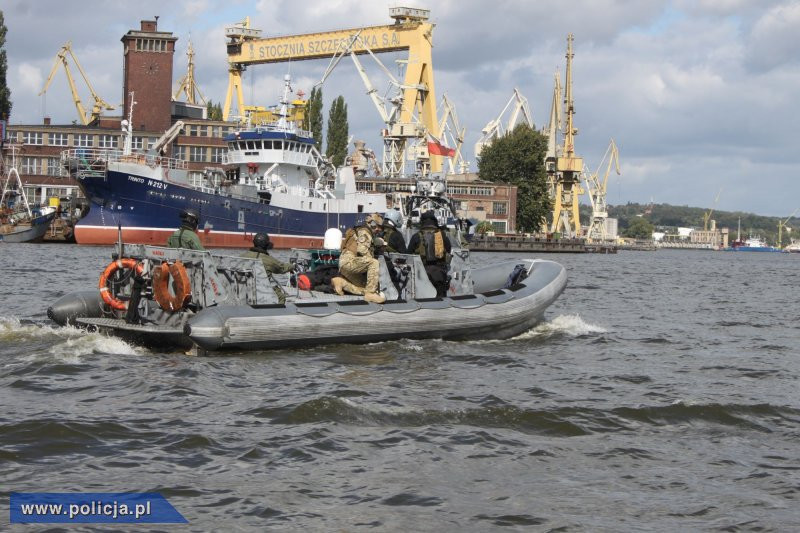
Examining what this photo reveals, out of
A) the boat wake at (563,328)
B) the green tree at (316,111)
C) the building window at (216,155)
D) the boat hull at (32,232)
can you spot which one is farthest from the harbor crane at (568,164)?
the boat wake at (563,328)

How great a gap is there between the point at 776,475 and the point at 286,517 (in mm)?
4417

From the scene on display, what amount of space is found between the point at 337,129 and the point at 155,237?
148ft

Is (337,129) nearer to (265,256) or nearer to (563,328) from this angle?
(563,328)

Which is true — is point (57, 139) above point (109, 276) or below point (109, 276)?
above

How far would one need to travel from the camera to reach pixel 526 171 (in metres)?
105

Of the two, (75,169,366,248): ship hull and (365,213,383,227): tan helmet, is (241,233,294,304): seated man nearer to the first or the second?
(365,213,383,227): tan helmet

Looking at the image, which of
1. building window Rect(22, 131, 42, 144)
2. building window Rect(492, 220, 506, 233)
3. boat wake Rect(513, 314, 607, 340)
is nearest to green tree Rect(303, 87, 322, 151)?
building window Rect(492, 220, 506, 233)

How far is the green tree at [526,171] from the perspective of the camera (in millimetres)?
103250

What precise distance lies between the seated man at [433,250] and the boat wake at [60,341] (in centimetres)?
495

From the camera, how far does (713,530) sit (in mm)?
7043

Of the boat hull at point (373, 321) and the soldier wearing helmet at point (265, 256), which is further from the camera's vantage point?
the soldier wearing helmet at point (265, 256)

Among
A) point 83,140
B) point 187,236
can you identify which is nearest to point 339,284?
point 187,236

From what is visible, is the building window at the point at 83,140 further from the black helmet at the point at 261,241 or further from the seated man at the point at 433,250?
the black helmet at the point at 261,241

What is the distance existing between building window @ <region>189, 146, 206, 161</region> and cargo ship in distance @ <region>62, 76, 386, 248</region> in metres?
23.1
